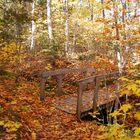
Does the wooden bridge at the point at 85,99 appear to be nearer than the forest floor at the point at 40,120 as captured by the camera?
No

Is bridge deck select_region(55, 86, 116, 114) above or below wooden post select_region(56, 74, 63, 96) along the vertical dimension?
below

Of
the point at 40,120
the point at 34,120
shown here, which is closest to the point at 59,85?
the point at 40,120

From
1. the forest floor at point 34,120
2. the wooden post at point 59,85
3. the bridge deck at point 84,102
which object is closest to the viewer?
the forest floor at point 34,120

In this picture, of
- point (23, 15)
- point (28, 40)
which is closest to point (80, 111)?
point (23, 15)

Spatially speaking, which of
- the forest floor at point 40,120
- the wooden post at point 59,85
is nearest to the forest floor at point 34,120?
the forest floor at point 40,120

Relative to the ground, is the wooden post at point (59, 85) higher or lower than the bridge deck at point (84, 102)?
higher

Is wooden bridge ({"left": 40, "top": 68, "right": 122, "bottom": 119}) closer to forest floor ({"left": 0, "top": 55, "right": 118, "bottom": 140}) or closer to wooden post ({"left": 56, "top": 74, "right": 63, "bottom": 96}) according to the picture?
wooden post ({"left": 56, "top": 74, "right": 63, "bottom": 96})

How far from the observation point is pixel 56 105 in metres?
10.1

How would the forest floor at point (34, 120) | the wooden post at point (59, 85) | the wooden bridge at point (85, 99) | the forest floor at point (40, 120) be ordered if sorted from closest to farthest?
1. the forest floor at point (34, 120)
2. the forest floor at point (40, 120)
3. the wooden bridge at point (85, 99)
4. the wooden post at point (59, 85)

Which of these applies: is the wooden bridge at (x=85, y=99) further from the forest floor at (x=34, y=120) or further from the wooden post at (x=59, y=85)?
the forest floor at (x=34, y=120)

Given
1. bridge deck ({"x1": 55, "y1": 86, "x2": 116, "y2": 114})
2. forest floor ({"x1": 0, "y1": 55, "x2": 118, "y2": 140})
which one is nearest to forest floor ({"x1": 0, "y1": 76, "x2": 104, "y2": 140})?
forest floor ({"x1": 0, "y1": 55, "x2": 118, "y2": 140})

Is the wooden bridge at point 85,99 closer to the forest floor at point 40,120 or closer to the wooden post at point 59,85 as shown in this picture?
the wooden post at point 59,85

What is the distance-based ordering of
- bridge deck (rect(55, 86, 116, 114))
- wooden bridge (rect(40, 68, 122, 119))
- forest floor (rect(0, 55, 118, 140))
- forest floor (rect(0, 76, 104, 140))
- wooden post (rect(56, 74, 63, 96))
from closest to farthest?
forest floor (rect(0, 55, 118, 140))
forest floor (rect(0, 76, 104, 140))
wooden bridge (rect(40, 68, 122, 119))
bridge deck (rect(55, 86, 116, 114))
wooden post (rect(56, 74, 63, 96))

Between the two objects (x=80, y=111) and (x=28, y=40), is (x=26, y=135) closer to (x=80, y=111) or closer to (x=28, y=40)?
(x=80, y=111)
